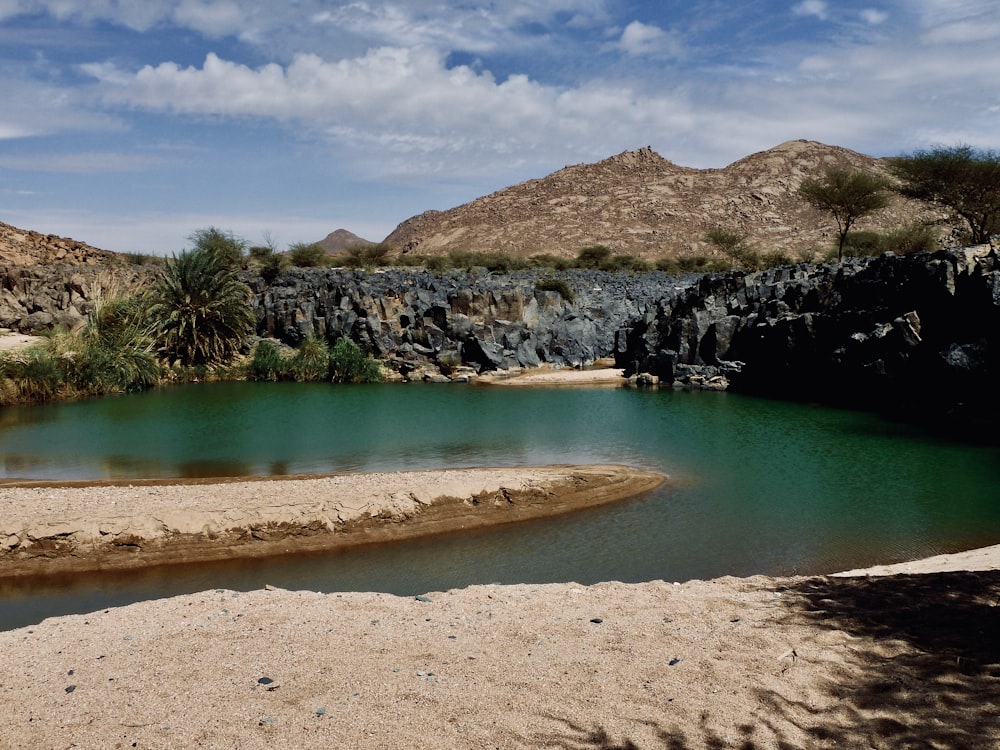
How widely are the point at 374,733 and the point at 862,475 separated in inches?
476

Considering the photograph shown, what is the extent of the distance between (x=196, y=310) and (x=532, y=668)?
95.9 ft

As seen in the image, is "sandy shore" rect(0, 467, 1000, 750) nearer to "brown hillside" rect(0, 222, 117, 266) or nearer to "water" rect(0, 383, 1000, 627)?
"water" rect(0, 383, 1000, 627)

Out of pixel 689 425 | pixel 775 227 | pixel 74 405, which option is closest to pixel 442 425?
pixel 689 425

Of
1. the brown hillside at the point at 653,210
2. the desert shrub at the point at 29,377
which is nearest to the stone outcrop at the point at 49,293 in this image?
the desert shrub at the point at 29,377

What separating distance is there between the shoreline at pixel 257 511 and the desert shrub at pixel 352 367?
18.6 meters

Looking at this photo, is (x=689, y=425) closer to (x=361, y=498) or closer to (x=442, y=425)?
(x=442, y=425)

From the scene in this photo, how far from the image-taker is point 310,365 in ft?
103

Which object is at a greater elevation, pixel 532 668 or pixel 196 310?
pixel 196 310

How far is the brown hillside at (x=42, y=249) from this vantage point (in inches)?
1817

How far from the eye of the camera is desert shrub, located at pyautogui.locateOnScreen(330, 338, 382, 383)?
3103 centimetres

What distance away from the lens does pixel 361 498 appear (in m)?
10.6

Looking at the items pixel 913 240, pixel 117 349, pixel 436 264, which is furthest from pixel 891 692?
pixel 436 264

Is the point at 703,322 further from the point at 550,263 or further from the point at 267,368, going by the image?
the point at 550,263

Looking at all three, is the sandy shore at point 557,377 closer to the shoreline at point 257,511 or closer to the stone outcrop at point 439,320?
the stone outcrop at point 439,320
